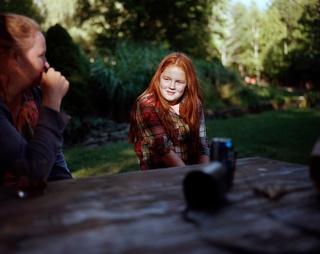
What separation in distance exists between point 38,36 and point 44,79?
223 mm

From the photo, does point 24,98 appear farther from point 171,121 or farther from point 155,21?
point 155,21

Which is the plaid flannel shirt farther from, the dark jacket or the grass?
the grass

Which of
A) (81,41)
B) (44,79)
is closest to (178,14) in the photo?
(81,41)

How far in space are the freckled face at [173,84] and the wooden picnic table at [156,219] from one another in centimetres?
132

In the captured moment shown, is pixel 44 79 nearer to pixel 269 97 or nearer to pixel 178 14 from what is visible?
pixel 269 97

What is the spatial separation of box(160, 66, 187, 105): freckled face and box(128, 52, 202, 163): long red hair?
0.03 meters

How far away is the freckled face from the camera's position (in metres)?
2.69

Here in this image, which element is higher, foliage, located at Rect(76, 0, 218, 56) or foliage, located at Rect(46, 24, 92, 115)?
foliage, located at Rect(76, 0, 218, 56)

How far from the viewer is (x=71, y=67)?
23.3 ft

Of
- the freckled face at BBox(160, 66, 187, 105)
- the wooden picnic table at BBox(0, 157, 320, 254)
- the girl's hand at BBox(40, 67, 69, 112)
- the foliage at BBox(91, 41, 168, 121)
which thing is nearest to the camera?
the wooden picnic table at BBox(0, 157, 320, 254)

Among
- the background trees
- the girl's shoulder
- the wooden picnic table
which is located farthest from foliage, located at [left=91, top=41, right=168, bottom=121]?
the wooden picnic table

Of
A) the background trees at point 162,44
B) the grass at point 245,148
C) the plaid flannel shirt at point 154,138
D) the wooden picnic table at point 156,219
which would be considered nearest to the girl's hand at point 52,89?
the wooden picnic table at point 156,219

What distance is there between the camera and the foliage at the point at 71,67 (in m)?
6.71

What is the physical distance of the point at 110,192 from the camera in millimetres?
1284
